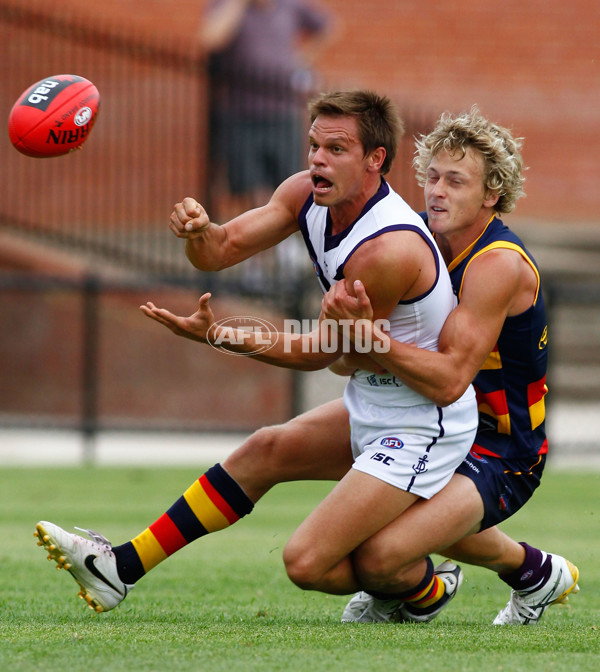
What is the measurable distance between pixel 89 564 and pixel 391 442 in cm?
128

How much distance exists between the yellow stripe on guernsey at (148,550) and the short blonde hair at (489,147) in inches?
75.2

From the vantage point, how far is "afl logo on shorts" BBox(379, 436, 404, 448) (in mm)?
4777

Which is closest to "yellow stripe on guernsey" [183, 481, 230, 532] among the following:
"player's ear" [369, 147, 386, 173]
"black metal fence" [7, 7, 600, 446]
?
"player's ear" [369, 147, 386, 173]

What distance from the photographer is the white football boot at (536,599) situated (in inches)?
200

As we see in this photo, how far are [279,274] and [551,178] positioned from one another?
5.72 m

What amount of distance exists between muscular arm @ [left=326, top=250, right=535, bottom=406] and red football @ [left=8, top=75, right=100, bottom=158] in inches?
67.6

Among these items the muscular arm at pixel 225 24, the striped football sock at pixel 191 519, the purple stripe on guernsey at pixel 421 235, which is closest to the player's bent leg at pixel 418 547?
the striped football sock at pixel 191 519

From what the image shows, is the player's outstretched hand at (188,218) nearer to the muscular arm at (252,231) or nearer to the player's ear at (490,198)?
the muscular arm at (252,231)

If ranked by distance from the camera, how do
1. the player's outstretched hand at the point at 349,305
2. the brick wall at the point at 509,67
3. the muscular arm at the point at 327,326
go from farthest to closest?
the brick wall at the point at 509,67 < the muscular arm at the point at 327,326 < the player's outstretched hand at the point at 349,305

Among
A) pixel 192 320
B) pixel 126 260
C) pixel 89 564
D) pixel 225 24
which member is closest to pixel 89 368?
pixel 126 260

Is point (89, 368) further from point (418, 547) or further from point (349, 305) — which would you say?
point (349, 305)

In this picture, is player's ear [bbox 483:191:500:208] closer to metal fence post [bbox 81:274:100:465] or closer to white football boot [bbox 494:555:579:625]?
white football boot [bbox 494:555:579:625]

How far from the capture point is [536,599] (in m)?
5.11

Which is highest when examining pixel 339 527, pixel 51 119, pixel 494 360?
pixel 51 119
